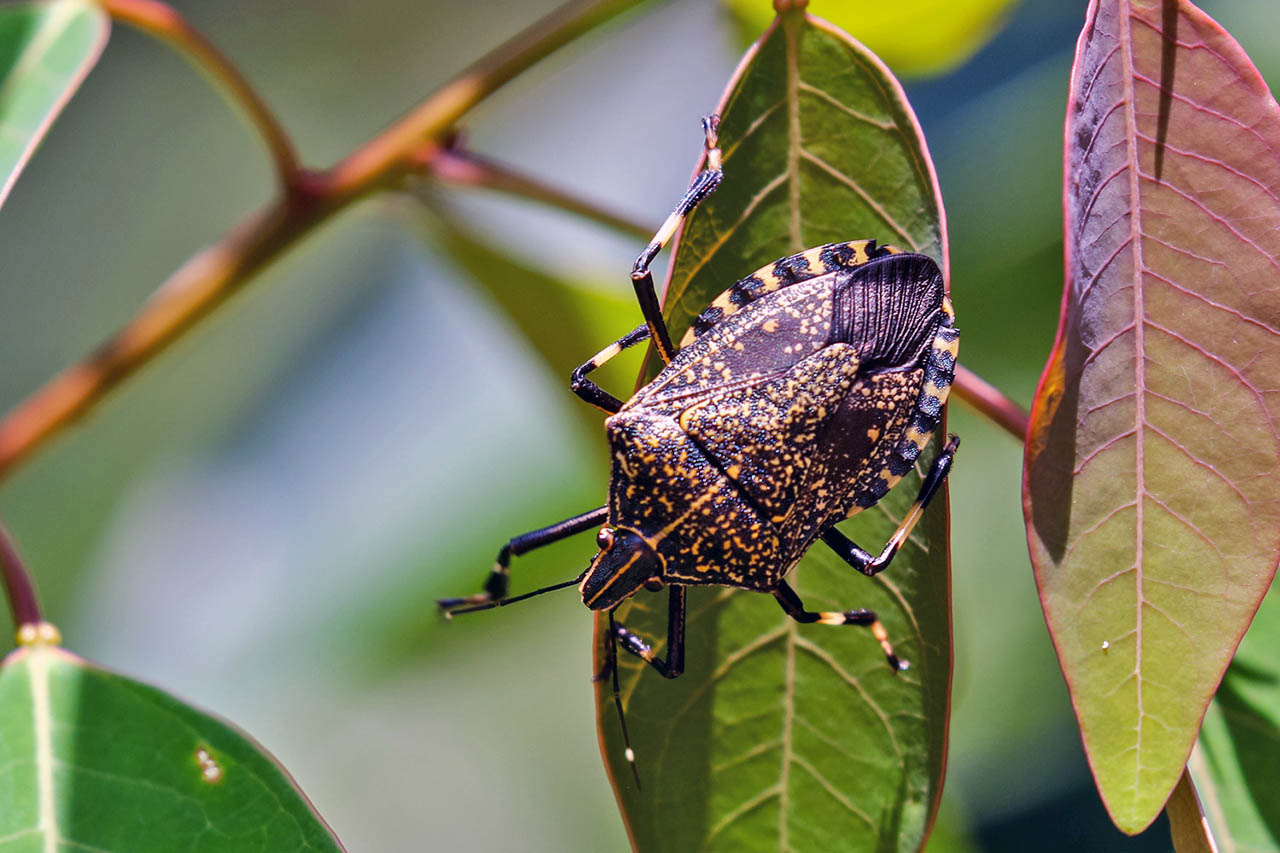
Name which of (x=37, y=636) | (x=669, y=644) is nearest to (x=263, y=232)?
(x=37, y=636)

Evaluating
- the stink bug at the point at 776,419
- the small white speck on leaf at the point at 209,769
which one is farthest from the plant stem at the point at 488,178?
the small white speck on leaf at the point at 209,769

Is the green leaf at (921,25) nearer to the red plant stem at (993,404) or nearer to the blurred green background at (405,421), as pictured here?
the blurred green background at (405,421)

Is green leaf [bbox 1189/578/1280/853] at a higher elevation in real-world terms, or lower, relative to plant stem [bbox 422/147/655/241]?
lower

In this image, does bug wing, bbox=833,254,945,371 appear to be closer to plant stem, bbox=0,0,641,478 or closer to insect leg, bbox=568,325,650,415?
insect leg, bbox=568,325,650,415

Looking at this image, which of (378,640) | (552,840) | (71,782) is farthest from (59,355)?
(71,782)

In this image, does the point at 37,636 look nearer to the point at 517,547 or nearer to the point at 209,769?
the point at 209,769

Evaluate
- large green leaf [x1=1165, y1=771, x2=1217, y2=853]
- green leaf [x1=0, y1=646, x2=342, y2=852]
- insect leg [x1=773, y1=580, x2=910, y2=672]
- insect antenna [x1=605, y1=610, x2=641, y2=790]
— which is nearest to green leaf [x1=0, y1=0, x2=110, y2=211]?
green leaf [x1=0, y1=646, x2=342, y2=852]

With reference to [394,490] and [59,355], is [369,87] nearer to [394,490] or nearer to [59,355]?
[59,355]
